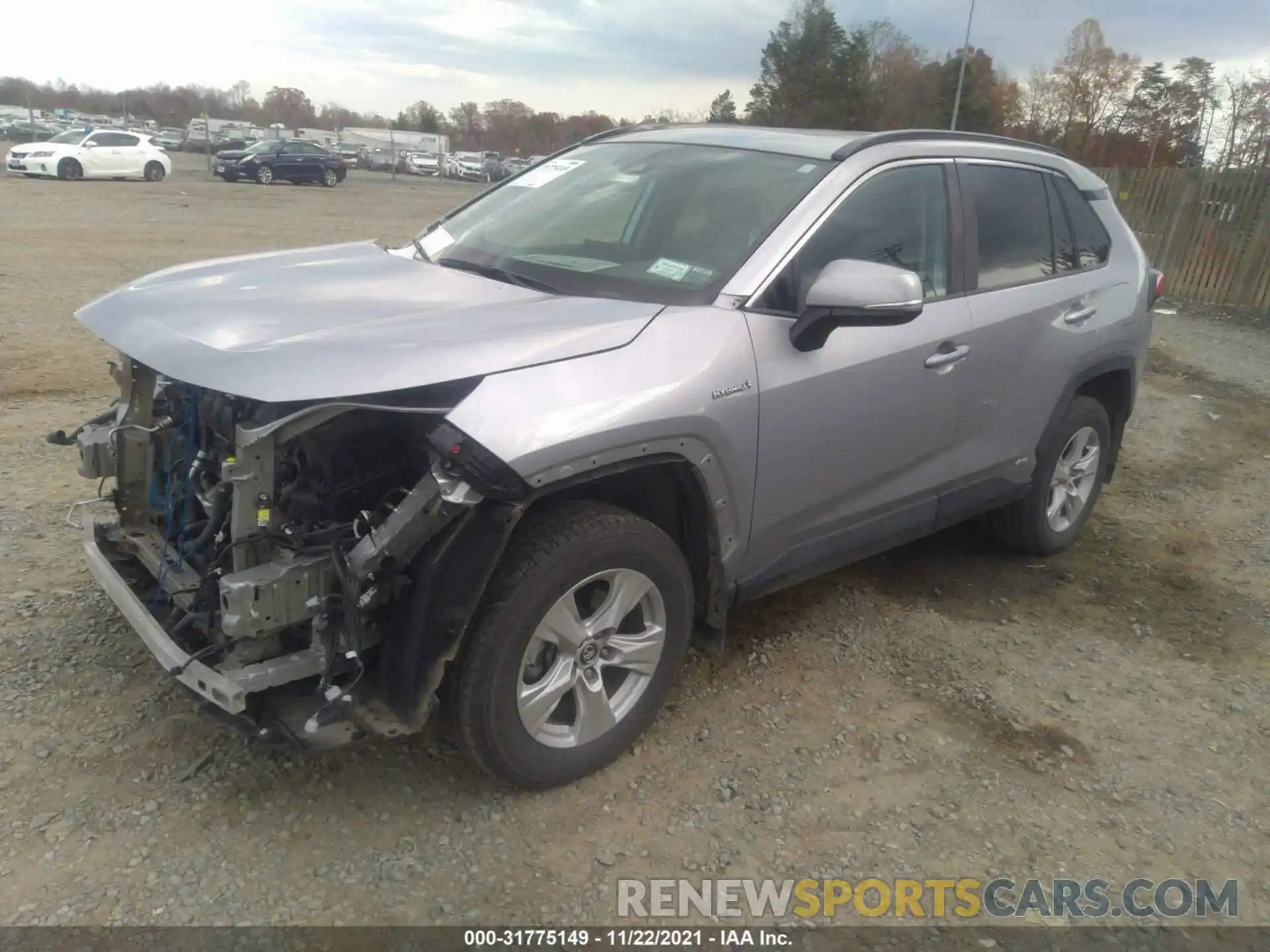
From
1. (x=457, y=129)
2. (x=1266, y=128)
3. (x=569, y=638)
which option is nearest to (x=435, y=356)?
(x=569, y=638)

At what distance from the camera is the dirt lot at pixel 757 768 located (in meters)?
2.60

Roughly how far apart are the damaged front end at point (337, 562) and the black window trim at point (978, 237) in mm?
2232

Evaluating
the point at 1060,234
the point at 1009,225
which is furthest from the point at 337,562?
the point at 1060,234

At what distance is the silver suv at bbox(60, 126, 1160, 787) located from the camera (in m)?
2.49

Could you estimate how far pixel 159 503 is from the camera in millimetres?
3207

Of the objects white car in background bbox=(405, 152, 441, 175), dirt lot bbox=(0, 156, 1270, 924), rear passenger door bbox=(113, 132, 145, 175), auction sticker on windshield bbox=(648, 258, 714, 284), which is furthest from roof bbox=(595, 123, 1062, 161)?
white car in background bbox=(405, 152, 441, 175)

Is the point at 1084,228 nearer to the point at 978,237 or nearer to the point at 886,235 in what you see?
the point at 978,237

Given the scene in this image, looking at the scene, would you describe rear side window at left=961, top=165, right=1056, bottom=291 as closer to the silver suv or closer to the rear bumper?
the silver suv

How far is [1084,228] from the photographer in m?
4.54

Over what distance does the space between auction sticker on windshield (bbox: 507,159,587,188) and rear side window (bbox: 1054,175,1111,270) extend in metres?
2.20

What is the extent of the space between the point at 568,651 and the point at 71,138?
30.0 m

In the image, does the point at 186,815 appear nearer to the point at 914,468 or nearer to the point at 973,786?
the point at 973,786

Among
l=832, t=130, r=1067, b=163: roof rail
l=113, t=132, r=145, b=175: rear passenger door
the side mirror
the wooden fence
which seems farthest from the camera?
l=113, t=132, r=145, b=175: rear passenger door

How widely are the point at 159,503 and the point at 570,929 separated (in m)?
1.89
